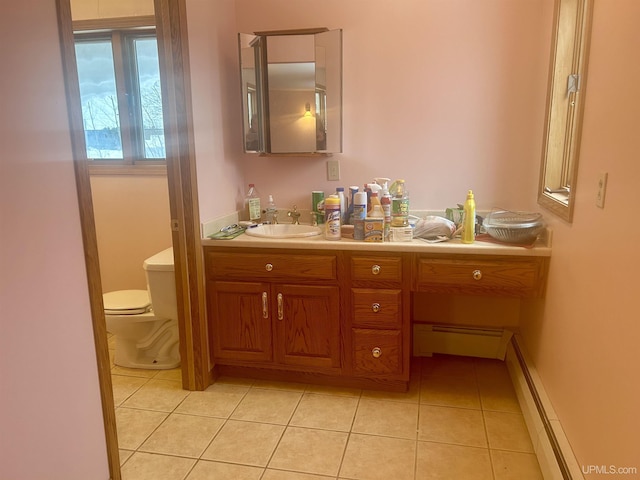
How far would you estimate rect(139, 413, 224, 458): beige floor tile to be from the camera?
202 centimetres

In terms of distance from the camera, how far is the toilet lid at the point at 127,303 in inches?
106

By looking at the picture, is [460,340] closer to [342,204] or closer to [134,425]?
[342,204]

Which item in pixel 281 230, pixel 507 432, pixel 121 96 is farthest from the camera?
pixel 121 96

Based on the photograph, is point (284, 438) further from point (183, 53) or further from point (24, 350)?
point (183, 53)

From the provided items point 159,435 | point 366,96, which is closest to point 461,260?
point 366,96

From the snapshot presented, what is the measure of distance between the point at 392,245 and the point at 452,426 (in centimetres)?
87

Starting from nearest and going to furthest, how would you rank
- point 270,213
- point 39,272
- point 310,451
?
point 39,272
point 310,451
point 270,213

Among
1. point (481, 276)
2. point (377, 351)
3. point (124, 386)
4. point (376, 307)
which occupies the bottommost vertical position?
point (124, 386)

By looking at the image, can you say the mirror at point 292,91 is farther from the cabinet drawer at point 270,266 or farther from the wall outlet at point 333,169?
the cabinet drawer at point 270,266

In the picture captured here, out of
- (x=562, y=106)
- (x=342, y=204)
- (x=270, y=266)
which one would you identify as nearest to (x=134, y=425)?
(x=270, y=266)

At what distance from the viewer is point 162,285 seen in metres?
2.65

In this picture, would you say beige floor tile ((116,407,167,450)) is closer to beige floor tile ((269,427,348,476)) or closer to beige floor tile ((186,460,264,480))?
beige floor tile ((186,460,264,480))

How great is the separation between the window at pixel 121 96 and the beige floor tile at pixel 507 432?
2.60 m

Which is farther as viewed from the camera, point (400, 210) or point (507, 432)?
point (400, 210)
